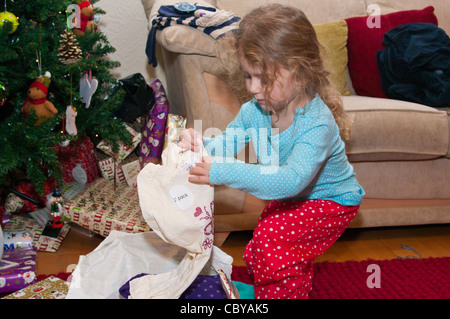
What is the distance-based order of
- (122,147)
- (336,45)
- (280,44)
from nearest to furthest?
(280,44) → (122,147) → (336,45)

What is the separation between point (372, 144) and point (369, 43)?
63 cm

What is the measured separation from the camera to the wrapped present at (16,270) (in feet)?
4.05

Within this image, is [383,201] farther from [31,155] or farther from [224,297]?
[31,155]

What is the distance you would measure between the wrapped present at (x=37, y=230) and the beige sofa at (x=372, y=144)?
1.75 ft

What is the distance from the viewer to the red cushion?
6.23ft

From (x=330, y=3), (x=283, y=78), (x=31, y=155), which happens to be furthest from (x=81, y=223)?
(x=330, y=3)

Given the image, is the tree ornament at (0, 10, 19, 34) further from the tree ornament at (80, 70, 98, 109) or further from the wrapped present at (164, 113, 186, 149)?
the wrapped present at (164, 113, 186, 149)

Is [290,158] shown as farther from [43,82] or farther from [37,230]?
[37,230]

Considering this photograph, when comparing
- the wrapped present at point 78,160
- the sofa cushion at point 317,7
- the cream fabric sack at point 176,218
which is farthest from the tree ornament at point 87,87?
the sofa cushion at point 317,7

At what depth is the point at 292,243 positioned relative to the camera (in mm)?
1096

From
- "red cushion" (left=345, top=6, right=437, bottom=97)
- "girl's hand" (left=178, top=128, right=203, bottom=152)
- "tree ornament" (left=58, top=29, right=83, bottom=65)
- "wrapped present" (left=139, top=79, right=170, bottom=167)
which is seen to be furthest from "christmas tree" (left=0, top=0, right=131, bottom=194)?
"red cushion" (left=345, top=6, right=437, bottom=97)

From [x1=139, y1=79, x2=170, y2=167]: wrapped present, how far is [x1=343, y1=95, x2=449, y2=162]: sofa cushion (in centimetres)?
68

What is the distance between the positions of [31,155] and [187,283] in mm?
698

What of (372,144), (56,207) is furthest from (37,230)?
(372,144)
